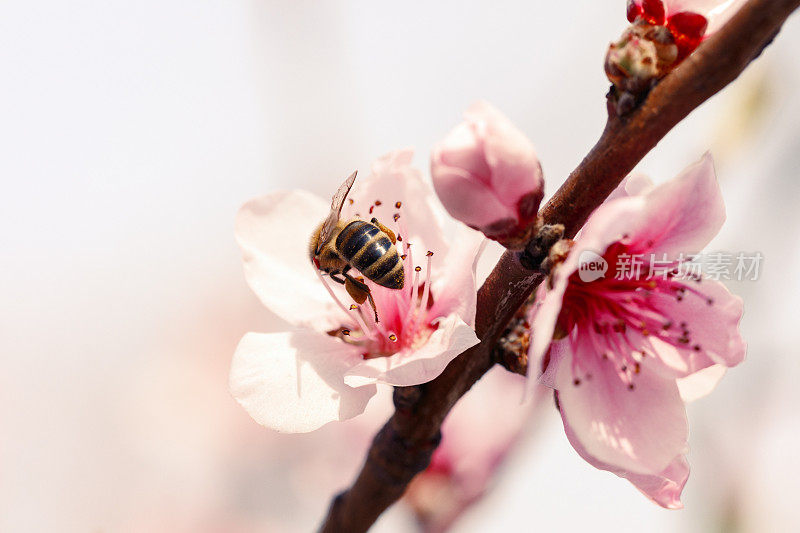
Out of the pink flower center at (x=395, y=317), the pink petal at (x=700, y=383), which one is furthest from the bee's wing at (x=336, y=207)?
the pink petal at (x=700, y=383)

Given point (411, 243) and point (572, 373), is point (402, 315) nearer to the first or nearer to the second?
point (411, 243)

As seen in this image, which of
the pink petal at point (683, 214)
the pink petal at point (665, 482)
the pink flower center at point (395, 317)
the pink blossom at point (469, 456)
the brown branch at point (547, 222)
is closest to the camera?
the brown branch at point (547, 222)

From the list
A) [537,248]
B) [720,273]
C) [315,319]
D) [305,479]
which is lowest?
[305,479]

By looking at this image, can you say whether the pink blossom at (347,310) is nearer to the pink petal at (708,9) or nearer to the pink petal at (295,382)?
the pink petal at (295,382)

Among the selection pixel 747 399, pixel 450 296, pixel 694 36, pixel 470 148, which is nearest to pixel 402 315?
pixel 450 296

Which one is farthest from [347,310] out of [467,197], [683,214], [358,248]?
[683,214]

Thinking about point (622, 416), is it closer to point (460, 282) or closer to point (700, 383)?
point (700, 383)

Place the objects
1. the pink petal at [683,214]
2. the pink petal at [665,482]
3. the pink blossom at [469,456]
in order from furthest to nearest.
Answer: the pink blossom at [469,456]
the pink petal at [665,482]
the pink petal at [683,214]
